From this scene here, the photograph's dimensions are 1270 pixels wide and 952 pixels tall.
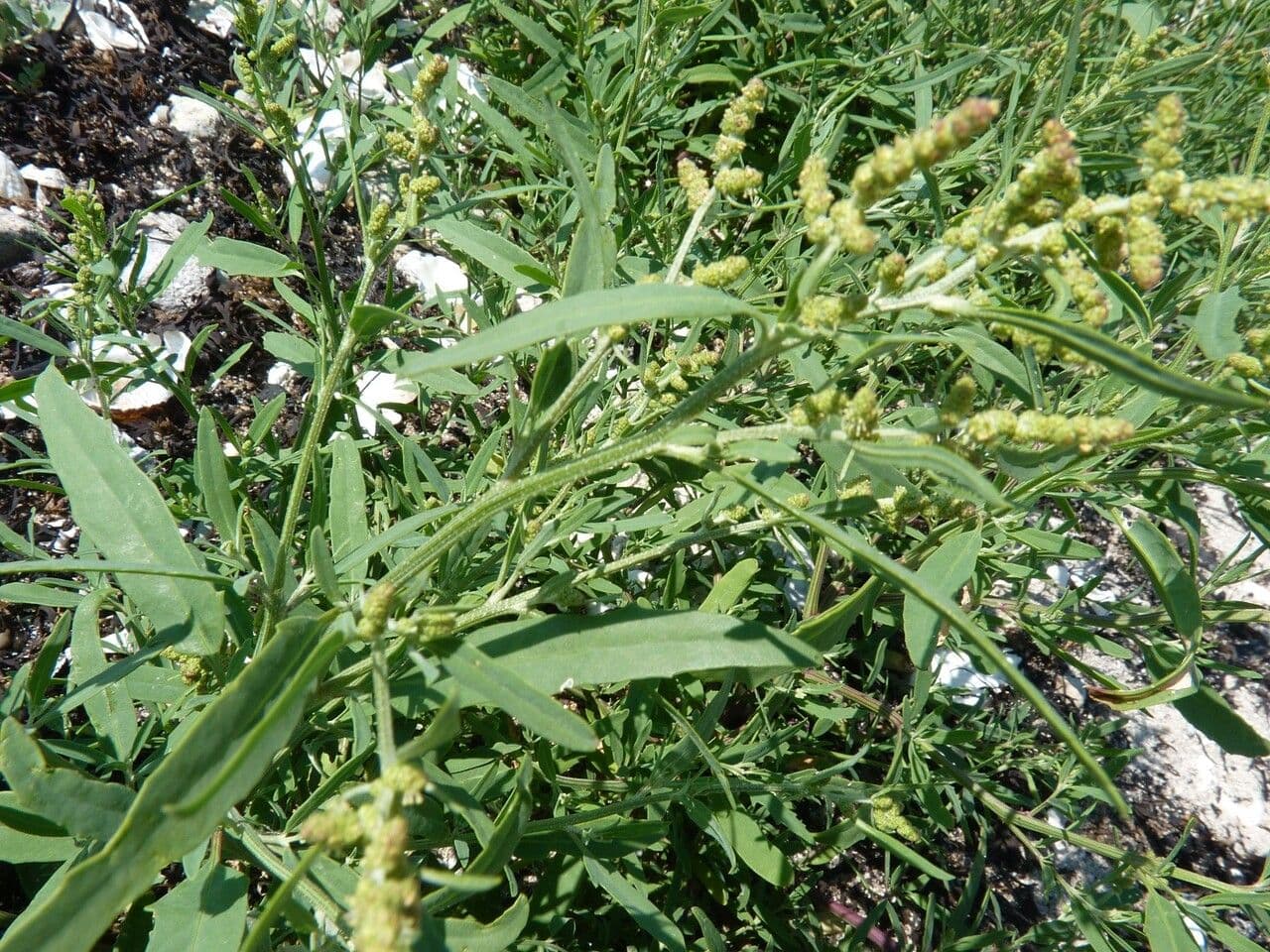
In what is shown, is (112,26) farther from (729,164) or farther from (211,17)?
(729,164)

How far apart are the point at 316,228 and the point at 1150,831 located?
391cm

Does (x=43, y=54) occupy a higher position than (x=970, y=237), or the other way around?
(x=43, y=54)

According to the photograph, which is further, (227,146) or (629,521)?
(227,146)

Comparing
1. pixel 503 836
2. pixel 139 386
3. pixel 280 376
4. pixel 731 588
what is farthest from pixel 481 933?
pixel 280 376

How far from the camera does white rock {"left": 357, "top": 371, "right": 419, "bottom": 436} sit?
10.3ft

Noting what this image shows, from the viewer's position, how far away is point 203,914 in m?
1.48

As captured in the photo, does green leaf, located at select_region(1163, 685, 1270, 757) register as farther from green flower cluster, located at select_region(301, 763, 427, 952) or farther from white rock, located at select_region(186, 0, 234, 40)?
white rock, located at select_region(186, 0, 234, 40)

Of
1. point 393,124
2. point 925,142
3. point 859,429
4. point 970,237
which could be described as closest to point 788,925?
point 859,429

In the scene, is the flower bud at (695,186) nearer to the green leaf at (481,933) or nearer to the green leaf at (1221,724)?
the green leaf at (481,933)

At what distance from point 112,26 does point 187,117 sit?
0.57m

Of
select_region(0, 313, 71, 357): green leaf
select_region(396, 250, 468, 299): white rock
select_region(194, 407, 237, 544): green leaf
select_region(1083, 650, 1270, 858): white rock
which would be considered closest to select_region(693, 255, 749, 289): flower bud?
select_region(194, 407, 237, 544): green leaf

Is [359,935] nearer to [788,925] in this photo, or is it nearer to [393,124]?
[788,925]

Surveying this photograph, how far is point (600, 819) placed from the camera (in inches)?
83.7

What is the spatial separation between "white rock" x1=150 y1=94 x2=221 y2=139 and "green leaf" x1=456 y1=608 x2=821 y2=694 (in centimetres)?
327
